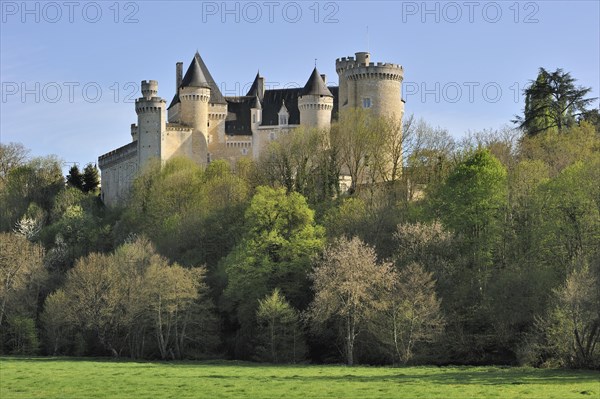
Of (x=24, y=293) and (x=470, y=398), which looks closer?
(x=470, y=398)

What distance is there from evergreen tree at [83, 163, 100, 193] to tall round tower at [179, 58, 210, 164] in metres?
22.5

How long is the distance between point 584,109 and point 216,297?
31.3 meters

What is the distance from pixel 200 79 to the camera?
9719 centimetres

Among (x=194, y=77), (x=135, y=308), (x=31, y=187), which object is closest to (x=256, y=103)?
(x=194, y=77)

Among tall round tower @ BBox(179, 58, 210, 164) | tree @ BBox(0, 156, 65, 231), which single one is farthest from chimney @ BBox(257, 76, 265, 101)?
tree @ BBox(0, 156, 65, 231)

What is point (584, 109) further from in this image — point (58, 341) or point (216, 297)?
point (58, 341)

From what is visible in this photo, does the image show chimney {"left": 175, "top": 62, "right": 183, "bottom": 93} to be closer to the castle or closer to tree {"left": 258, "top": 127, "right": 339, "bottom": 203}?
the castle

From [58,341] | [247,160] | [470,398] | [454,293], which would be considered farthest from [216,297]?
[470,398]

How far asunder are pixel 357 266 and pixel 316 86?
135 feet

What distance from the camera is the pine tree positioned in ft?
371

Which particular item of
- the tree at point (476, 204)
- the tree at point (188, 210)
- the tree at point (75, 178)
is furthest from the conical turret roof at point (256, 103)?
the tree at point (476, 204)

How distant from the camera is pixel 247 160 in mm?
Answer: 86438

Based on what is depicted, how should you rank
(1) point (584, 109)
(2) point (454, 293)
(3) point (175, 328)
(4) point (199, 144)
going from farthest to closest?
(4) point (199, 144)
(1) point (584, 109)
(3) point (175, 328)
(2) point (454, 293)

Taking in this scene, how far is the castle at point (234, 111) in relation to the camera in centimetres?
8819
